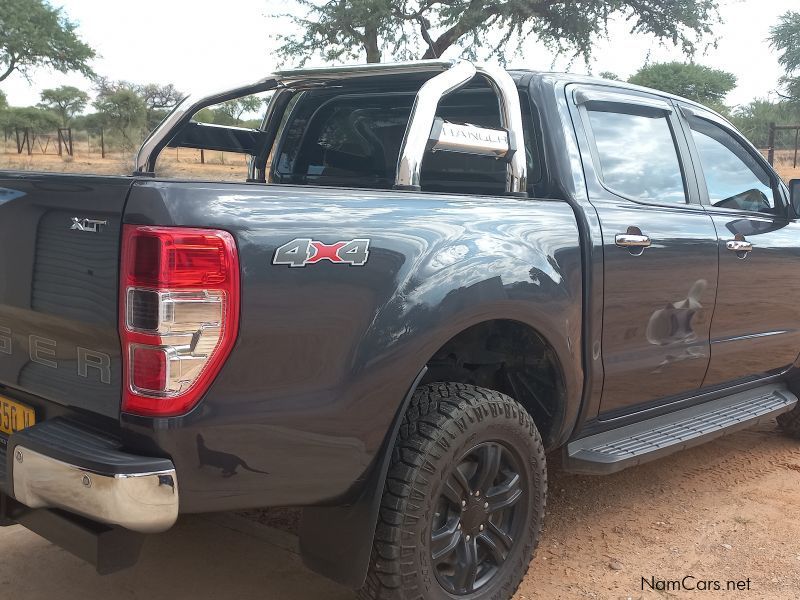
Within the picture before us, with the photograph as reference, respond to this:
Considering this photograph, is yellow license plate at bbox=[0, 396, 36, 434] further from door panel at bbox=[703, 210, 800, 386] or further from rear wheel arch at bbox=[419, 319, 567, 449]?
door panel at bbox=[703, 210, 800, 386]

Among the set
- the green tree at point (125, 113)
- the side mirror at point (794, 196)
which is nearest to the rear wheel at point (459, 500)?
the side mirror at point (794, 196)

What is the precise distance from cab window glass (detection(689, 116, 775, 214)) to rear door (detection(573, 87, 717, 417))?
0.22 meters

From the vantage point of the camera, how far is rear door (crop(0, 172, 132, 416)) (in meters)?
2.09

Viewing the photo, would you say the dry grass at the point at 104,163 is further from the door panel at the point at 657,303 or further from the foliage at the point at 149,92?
the door panel at the point at 657,303

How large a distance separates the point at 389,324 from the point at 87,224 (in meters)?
0.84

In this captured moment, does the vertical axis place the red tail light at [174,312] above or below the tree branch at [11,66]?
below

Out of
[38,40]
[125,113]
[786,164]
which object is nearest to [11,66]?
[38,40]

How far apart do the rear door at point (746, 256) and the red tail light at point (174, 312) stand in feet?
8.26

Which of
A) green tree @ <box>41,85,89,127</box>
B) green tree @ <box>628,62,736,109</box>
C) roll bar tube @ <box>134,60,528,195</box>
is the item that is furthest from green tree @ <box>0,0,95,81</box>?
roll bar tube @ <box>134,60,528,195</box>

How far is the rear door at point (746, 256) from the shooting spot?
384 cm

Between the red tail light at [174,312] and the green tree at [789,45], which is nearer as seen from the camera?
the red tail light at [174,312]

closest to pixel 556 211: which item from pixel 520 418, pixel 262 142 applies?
pixel 520 418

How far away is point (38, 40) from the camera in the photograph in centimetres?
2575

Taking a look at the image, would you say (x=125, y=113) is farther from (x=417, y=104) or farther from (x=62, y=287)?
(x=62, y=287)
